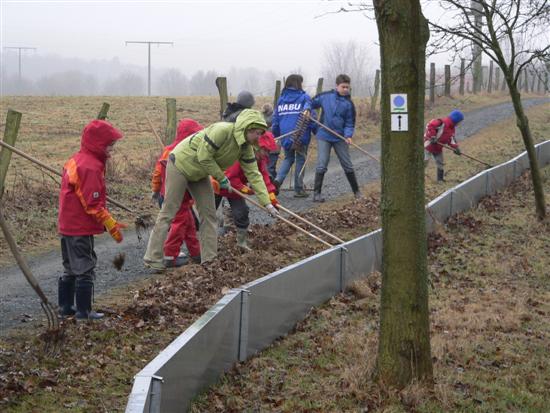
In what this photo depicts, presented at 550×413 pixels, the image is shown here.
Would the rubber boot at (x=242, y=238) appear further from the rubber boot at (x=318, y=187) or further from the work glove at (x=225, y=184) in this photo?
the rubber boot at (x=318, y=187)

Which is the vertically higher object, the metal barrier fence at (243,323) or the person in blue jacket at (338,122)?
the person in blue jacket at (338,122)

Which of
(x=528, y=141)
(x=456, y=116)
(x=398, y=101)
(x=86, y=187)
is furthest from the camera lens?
(x=456, y=116)

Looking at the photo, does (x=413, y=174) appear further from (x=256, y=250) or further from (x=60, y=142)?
(x=60, y=142)

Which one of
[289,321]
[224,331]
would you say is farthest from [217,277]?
[224,331]

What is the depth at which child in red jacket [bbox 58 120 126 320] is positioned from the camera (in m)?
7.23

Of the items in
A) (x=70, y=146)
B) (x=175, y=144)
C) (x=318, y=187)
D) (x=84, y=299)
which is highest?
(x=175, y=144)

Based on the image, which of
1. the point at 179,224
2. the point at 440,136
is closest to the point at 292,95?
the point at 440,136

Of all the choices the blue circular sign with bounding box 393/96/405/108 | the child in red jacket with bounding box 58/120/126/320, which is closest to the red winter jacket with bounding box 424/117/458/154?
the child in red jacket with bounding box 58/120/126/320

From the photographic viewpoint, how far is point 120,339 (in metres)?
6.77

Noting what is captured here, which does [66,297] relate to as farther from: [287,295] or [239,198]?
[239,198]

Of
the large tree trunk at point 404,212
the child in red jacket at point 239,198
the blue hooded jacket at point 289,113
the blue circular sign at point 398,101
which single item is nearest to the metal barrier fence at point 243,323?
the large tree trunk at point 404,212

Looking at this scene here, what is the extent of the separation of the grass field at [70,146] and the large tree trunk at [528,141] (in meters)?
5.46

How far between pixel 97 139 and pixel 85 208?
2.04 feet

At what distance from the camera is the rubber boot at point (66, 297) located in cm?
757
